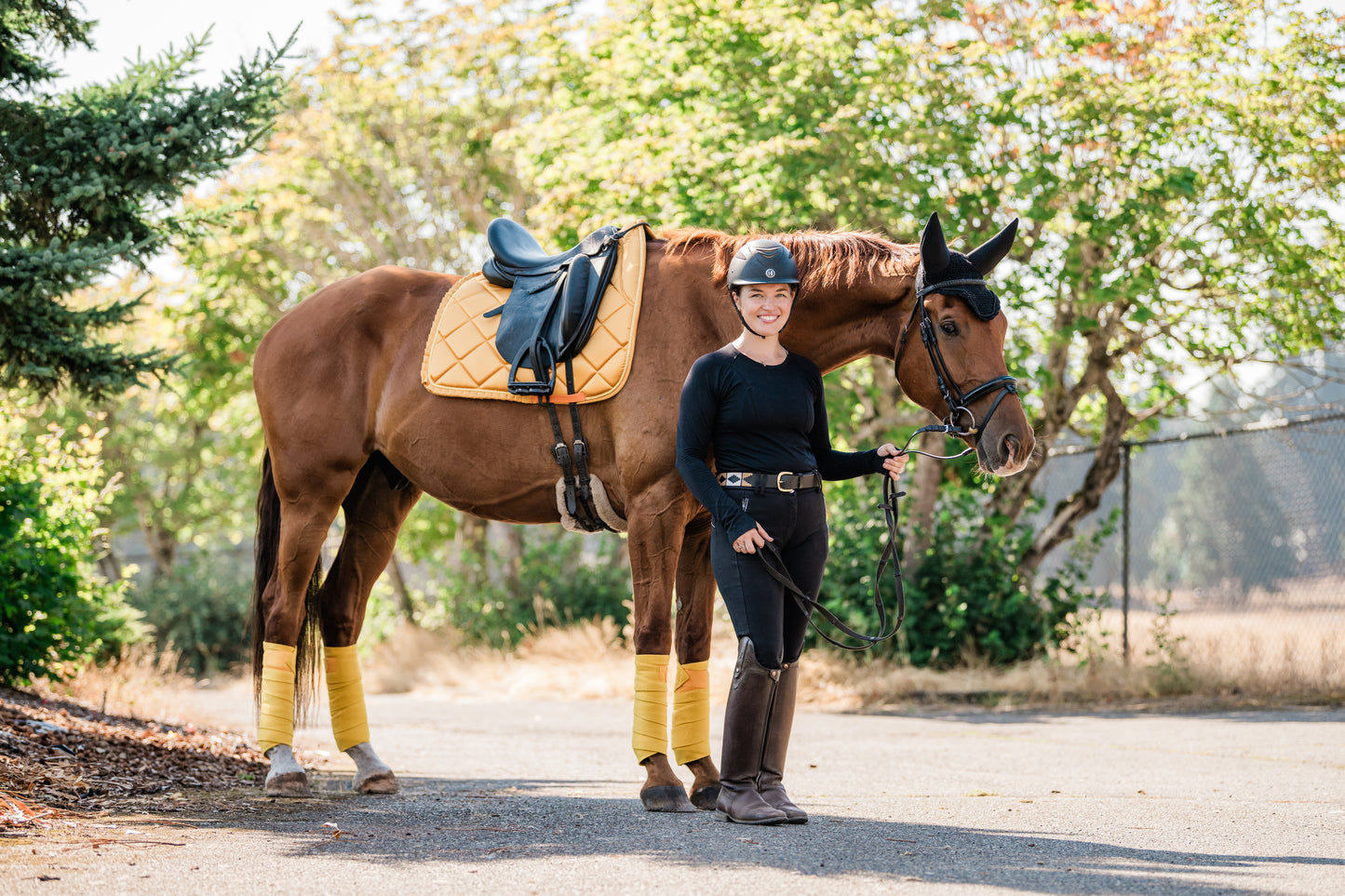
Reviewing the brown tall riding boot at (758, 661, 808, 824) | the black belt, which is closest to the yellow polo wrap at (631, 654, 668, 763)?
the brown tall riding boot at (758, 661, 808, 824)

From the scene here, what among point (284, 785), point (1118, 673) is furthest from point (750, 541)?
point (1118, 673)

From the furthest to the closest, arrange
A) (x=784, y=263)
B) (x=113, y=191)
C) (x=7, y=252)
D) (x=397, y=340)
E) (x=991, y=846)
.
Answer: (x=113, y=191)
(x=7, y=252)
(x=397, y=340)
(x=784, y=263)
(x=991, y=846)

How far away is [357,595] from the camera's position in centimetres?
599

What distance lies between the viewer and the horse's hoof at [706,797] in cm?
486

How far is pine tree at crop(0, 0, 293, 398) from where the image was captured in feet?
21.5

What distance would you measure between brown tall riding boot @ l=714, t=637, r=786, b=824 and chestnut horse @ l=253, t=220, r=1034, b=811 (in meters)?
0.36

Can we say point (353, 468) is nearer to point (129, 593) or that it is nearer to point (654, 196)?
point (654, 196)

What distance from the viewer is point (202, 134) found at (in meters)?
6.86

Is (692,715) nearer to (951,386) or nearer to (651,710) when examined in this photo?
(651,710)

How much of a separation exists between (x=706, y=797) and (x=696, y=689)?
44 centimetres

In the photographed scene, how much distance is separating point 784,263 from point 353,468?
7.89 ft

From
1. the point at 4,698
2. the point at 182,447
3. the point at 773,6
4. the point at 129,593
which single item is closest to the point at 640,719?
the point at 4,698

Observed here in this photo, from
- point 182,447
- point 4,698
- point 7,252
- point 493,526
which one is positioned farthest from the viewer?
point 182,447

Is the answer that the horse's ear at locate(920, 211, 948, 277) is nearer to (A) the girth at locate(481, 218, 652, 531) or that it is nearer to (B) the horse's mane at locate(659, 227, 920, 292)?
(B) the horse's mane at locate(659, 227, 920, 292)
